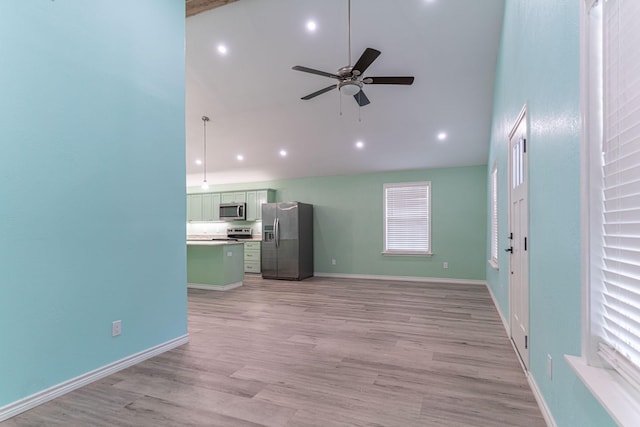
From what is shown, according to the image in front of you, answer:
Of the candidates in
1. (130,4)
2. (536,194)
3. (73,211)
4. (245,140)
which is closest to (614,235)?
(536,194)

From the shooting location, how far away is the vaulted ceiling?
12.7ft

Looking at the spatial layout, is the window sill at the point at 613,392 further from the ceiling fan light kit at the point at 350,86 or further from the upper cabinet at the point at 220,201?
the upper cabinet at the point at 220,201

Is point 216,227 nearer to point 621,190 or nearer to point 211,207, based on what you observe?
point 211,207

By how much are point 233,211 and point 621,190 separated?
8.00 metres

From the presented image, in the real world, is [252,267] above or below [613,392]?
below

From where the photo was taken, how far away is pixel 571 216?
146cm

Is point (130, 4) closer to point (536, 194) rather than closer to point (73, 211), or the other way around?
point (73, 211)

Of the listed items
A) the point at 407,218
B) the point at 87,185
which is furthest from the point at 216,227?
the point at 87,185

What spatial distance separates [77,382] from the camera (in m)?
2.32

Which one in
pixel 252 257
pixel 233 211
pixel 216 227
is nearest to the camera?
pixel 252 257

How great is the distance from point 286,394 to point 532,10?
3.15 m

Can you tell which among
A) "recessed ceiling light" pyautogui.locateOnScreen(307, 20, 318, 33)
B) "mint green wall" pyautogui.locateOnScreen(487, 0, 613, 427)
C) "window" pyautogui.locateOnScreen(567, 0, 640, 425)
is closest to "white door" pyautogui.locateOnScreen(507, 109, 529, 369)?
"mint green wall" pyautogui.locateOnScreen(487, 0, 613, 427)

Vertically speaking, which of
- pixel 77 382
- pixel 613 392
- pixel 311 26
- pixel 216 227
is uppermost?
pixel 311 26

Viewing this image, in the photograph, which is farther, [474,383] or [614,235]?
[474,383]
